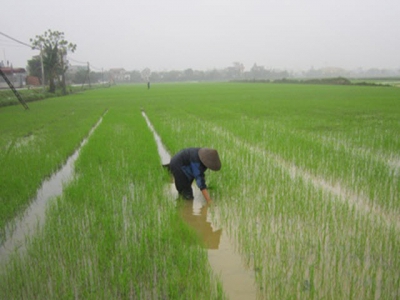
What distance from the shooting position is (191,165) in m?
3.43

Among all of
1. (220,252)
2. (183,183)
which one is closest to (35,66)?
(183,183)

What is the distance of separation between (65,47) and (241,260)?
33.3 m

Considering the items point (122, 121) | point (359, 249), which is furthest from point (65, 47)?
point (359, 249)

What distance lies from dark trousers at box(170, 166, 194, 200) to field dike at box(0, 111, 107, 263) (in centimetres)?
139

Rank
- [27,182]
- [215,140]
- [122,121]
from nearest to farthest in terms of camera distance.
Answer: [27,182], [215,140], [122,121]

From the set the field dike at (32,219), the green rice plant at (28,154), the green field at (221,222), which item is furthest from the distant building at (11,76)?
the green field at (221,222)

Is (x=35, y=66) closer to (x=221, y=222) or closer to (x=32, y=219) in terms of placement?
(x=32, y=219)

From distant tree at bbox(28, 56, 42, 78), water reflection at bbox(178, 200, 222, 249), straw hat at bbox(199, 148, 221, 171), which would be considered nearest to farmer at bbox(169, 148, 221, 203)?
straw hat at bbox(199, 148, 221, 171)

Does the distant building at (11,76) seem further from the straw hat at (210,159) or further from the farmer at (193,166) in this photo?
the straw hat at (210,159)

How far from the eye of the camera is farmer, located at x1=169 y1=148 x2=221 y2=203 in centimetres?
327

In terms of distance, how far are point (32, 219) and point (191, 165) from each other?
1.67m

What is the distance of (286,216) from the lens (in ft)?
10.4

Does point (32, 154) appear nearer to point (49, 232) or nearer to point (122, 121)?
point (49, 232)

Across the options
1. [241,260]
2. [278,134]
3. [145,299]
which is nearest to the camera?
[145,299]
